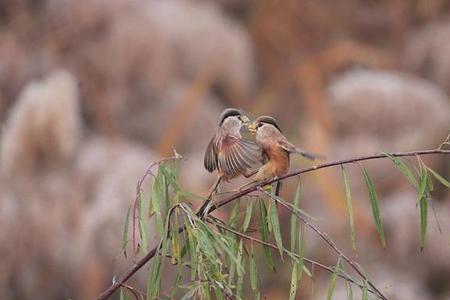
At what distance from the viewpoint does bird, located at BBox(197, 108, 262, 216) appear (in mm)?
1330

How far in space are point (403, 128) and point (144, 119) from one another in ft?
3.12

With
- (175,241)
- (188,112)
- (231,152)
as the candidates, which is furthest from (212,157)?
(188,112)

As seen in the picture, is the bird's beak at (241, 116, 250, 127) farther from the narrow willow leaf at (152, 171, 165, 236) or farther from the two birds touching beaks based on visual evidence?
the narrow willow leaf at (152, 171, 165, 236)

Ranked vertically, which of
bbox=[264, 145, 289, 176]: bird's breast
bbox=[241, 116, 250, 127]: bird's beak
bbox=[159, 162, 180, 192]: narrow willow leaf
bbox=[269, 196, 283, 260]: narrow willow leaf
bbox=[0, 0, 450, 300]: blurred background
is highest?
bbox=[0, 0, 450, 300]: blurred background

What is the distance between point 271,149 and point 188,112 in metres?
2.66

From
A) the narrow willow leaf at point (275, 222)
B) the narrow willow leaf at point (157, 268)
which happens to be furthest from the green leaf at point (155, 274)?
the narrow willow leaf at point (275, 222)

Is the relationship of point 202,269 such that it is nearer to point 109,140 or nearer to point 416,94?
point 109,140

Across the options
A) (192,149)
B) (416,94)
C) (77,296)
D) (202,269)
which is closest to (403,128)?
(416,94)

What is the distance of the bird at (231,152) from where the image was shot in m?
1.33

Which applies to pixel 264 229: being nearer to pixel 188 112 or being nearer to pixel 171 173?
pixel 171 173

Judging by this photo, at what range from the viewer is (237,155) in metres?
1.33

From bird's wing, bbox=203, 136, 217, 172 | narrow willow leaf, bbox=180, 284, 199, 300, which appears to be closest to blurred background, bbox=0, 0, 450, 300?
bird's wing, bbox=203, 136, 217, 172

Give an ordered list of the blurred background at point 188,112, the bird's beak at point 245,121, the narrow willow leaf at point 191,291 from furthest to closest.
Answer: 1. the blurred background at point 188,112
2. the bird's beak at point 245,121
3. the narrow willow leaf at point 191,291

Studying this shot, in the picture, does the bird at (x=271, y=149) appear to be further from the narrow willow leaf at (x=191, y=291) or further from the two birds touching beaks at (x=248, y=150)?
the narrow willow leaf at (x=191, y=291)
